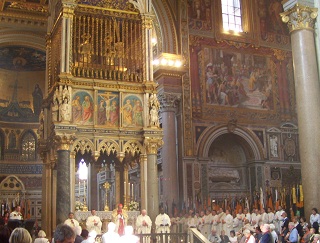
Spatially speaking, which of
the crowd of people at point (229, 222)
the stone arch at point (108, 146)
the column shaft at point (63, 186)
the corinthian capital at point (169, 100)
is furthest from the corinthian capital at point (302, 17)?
the corinthian capital at point (169, 100)

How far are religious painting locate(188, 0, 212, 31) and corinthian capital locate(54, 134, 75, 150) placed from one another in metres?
13.5

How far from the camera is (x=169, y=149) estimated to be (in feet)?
84.9

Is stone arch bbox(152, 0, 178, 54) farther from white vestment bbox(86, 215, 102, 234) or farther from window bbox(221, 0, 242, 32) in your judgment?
white vestment bbox(86, 215, 102, 234)

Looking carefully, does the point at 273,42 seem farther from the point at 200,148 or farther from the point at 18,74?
the point at 18,74

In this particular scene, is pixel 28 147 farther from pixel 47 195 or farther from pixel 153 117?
pixel 153 117

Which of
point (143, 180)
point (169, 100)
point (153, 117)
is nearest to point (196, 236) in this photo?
point (143, 180)

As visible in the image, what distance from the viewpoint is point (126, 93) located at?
1848 centimetres

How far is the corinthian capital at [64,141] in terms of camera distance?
1677cm

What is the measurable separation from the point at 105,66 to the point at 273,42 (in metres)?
15.2

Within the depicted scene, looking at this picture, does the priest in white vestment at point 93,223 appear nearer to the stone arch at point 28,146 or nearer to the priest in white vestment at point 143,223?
the priest in white vestment at point 143,223

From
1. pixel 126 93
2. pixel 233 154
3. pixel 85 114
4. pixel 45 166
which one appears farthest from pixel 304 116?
pixel 233 154

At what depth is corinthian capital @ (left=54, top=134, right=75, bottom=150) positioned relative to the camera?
16766 millimetres

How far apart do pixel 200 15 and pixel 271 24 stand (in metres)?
5.03

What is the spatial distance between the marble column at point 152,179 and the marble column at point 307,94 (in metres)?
5.13
